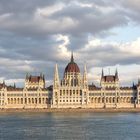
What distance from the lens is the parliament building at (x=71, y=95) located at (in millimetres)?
182500

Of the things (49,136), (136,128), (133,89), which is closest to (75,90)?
(133,89)

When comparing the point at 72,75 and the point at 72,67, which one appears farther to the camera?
the point at 72,67

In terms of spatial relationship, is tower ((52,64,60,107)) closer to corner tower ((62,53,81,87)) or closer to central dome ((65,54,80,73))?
corner tower ((62,53,81,87))

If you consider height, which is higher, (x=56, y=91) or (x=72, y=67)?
(x=72, y=67)

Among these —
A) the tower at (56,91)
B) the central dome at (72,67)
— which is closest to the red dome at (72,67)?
the central dome at (72,67)

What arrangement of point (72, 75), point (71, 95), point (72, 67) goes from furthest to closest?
point (72, 67)
point (72, 75)
point (71, 95)

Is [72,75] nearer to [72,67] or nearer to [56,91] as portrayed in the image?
[72,67]

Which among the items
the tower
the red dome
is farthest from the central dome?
the tower

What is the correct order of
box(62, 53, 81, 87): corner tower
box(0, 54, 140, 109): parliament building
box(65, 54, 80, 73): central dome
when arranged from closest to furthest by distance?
box(0, 54, 140, 109): parliament building, box(62, 53, 81, 87): corner tower, box(65, 54, 80, 73): central dome

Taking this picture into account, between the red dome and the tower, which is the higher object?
the red dome

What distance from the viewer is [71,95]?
7205 inches

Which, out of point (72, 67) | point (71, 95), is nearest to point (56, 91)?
point (71, 95)

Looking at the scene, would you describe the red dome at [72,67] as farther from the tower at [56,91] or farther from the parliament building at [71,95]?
the tower at [56,91]

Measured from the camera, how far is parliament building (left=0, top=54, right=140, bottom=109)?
18250cm
